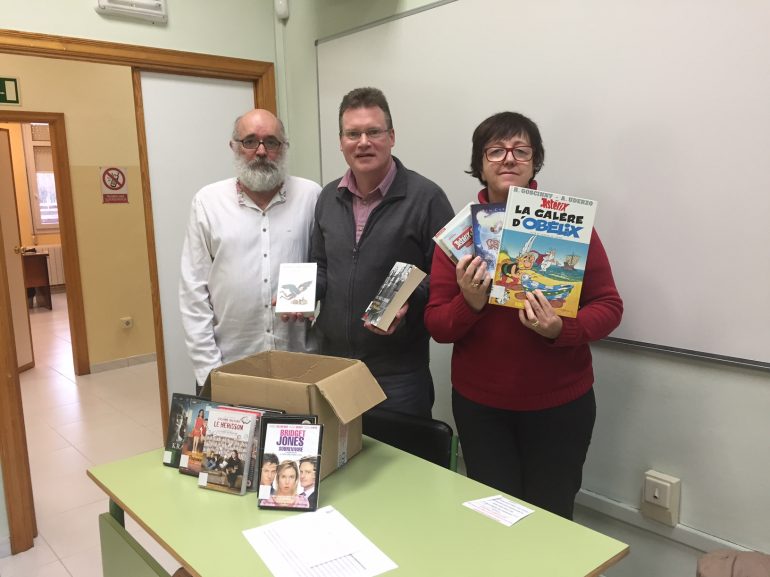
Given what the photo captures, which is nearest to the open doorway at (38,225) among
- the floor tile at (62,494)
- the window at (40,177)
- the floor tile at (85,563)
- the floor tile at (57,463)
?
the window at (40,177)

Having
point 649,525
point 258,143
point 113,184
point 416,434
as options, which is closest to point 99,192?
point 113,184

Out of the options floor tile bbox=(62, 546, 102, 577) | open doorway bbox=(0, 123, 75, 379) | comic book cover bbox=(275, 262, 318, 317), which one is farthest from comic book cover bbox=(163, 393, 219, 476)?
open doorway bbox=(0, 123, 75, 379)

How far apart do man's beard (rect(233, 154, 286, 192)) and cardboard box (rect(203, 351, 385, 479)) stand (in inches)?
29.4

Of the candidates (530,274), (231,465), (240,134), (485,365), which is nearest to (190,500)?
(231,465)

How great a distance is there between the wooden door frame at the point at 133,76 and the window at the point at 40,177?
276 inches

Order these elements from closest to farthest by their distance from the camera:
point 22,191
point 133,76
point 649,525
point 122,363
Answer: point 649,525
point 133,76
point 122,363
point 22,191

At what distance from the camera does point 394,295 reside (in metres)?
1.72

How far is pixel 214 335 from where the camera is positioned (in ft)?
7.23

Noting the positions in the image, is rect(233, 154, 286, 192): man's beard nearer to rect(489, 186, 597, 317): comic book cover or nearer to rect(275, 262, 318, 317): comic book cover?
rect(275, 262, 318, 317): comic book cover

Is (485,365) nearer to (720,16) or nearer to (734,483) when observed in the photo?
(734,483)

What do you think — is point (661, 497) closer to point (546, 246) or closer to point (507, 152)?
point (546, 246)

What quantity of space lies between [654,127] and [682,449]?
1027mm

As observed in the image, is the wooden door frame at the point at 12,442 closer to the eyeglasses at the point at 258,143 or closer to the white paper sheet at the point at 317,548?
the eyeglasses at the point at 258,143

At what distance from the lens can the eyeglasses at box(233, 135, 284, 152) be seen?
83.3 inches
